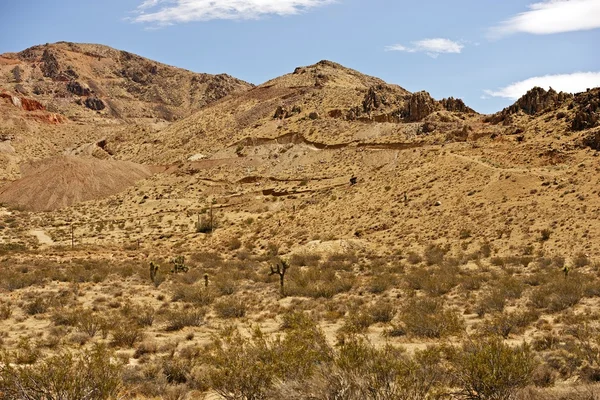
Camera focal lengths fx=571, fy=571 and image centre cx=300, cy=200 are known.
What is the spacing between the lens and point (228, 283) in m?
23.3

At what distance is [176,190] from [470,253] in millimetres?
38065

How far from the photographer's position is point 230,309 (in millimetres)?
18297

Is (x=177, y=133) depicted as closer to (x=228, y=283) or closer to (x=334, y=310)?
(x=228, y=283)

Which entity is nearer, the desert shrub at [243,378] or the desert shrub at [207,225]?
the desert shrub at [243,378]

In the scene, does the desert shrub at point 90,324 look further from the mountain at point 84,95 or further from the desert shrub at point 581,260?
the mountain at point 84,95

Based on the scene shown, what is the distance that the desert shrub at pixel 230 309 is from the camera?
18.1 meters

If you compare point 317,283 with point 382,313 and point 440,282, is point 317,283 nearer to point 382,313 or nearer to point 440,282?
point 440,282

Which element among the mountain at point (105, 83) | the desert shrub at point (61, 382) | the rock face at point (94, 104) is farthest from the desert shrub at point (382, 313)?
the rock face at point (94, 104)

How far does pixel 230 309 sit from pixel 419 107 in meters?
45.2

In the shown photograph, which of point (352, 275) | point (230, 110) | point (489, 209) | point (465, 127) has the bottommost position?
point (352, 275)

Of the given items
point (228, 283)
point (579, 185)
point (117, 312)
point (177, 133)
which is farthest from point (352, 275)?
point (177, 133)

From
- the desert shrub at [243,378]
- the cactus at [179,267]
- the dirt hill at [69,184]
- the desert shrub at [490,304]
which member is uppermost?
the dirt hill at [69,184]

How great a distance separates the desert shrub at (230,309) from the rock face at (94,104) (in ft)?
459

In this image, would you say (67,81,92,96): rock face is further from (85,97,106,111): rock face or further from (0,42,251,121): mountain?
(85,97,106,111): rock face
